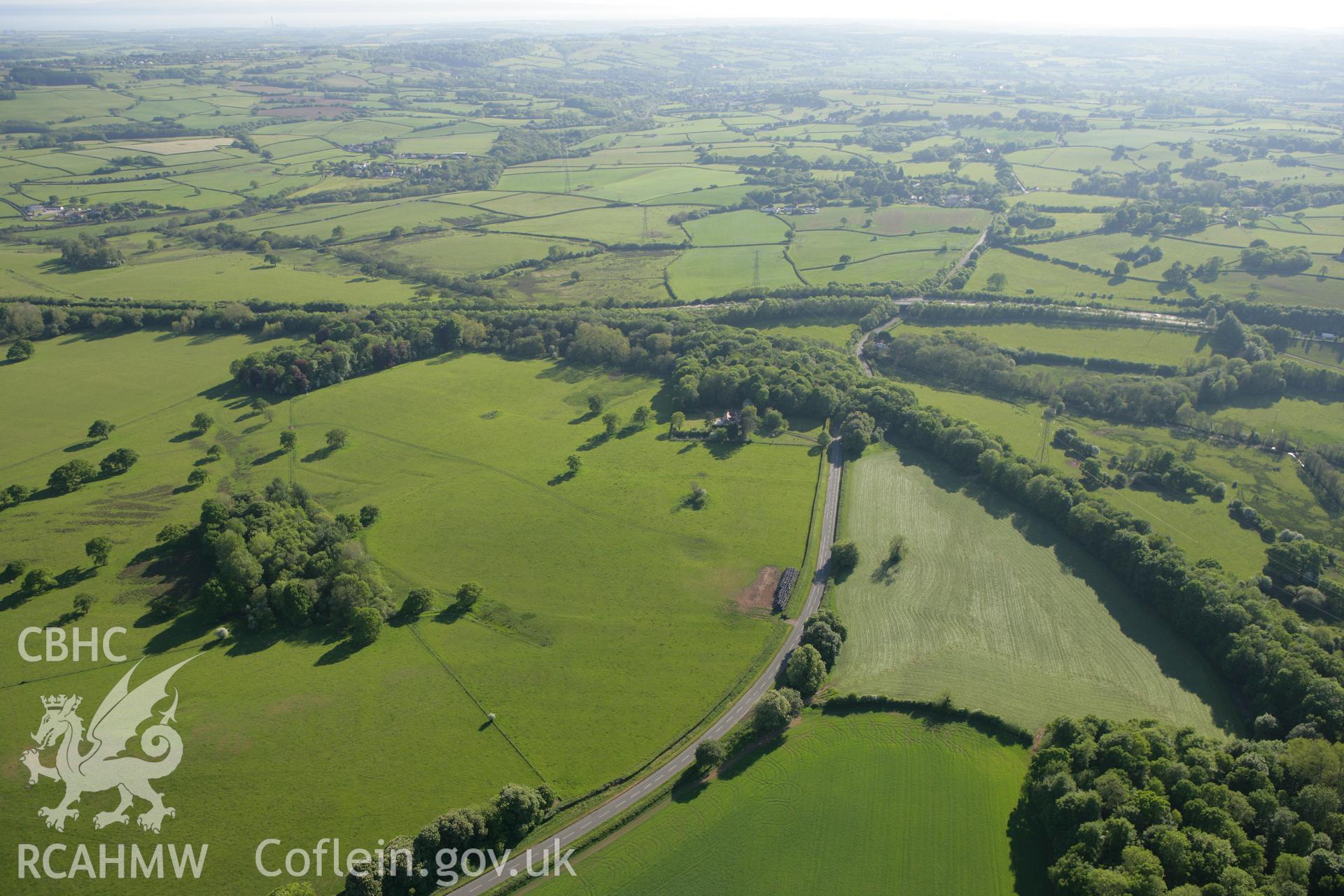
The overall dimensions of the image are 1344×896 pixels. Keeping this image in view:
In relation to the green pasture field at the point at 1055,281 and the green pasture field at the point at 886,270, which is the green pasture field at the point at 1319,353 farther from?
the green pasture field at the point at 886,270

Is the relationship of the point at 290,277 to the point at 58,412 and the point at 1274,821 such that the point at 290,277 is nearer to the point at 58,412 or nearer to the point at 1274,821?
the point at 58,412

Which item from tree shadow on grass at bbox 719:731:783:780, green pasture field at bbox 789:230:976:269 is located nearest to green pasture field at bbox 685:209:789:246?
green pasture field at bbox 789:230:976:269

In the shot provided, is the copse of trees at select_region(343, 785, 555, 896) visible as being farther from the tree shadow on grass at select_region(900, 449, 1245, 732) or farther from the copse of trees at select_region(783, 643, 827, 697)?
the tree shadow on grass at select_region(900, 449, 1245, 732)

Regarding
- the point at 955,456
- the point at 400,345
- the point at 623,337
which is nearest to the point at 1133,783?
the point at 955,456

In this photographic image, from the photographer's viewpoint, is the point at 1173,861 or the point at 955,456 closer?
the point at 1173,861

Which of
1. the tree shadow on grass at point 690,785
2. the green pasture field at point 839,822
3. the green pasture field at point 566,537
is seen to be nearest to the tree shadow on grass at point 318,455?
the green pasture field at point 566,537

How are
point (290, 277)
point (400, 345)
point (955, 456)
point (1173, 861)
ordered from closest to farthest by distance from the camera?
point (1173, 861), point (955, 456), point (400, 345), point (290, 277)

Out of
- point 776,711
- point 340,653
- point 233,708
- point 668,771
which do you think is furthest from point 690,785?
point 233,708

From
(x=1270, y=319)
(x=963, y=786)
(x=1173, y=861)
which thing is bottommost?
(x=963, y=786)
